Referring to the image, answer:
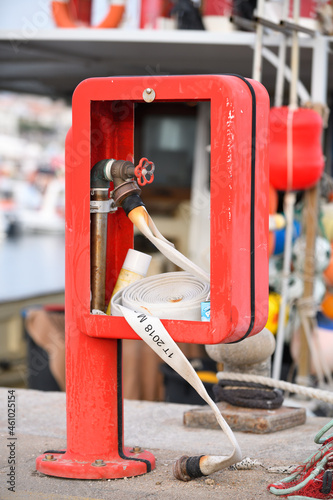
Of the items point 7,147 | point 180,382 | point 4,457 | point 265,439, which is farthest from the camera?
point 7,147

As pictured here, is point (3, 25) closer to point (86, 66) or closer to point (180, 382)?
point (86, 66)

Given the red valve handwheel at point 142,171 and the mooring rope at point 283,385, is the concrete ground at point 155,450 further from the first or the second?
the red valve handwheel at point 142,171

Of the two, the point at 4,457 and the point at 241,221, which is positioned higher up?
the point at 241,221

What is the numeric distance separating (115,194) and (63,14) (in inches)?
122

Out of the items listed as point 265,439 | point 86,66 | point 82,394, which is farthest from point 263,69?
point 82,394

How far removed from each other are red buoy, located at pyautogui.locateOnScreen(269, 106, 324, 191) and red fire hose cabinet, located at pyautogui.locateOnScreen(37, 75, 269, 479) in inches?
76.0

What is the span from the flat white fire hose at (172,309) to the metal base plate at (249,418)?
744 millimetres

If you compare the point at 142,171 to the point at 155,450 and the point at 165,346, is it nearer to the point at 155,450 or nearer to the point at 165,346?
the point at 165,346

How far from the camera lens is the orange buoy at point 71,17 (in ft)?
16.7

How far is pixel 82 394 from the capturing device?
2.48 meters

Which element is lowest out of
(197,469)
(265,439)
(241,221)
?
(265,439)

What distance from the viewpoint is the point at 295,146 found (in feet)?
14.4

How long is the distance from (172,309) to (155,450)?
0.71m

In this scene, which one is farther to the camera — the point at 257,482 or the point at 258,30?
the point at 258,30
